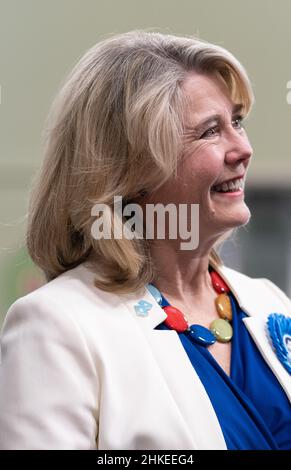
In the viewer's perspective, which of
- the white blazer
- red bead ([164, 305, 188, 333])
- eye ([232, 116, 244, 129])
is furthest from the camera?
eye ([232, 116, 244, 129])

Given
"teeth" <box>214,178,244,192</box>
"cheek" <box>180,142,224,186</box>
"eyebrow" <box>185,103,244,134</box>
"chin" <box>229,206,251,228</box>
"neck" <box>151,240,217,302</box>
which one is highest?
"eyebrow" <box>185,103,244,134</box>

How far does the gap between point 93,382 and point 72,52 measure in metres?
1.84

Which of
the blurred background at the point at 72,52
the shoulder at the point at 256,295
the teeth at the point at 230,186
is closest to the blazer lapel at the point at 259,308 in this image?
the shoulder at the point at 256,295

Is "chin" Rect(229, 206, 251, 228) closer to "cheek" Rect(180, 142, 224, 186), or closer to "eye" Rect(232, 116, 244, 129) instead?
"cheek" Rect(180, 142, 224, 186)

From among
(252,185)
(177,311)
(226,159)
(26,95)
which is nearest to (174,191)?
(226,159)

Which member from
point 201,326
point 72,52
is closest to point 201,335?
point 201,326

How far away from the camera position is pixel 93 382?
109 centimetres

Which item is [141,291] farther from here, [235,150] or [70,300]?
[235,150]

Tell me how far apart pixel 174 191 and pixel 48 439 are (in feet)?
1.74

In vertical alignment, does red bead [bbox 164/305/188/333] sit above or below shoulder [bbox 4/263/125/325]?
below

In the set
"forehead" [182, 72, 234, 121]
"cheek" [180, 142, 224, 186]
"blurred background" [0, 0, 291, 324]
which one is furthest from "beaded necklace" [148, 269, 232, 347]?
"blurred background" [0, 0, 291, 324]

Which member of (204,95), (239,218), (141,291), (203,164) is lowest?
(141,291)

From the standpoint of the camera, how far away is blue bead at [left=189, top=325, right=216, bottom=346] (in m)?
1.25

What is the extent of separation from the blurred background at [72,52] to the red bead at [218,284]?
1.12 m
